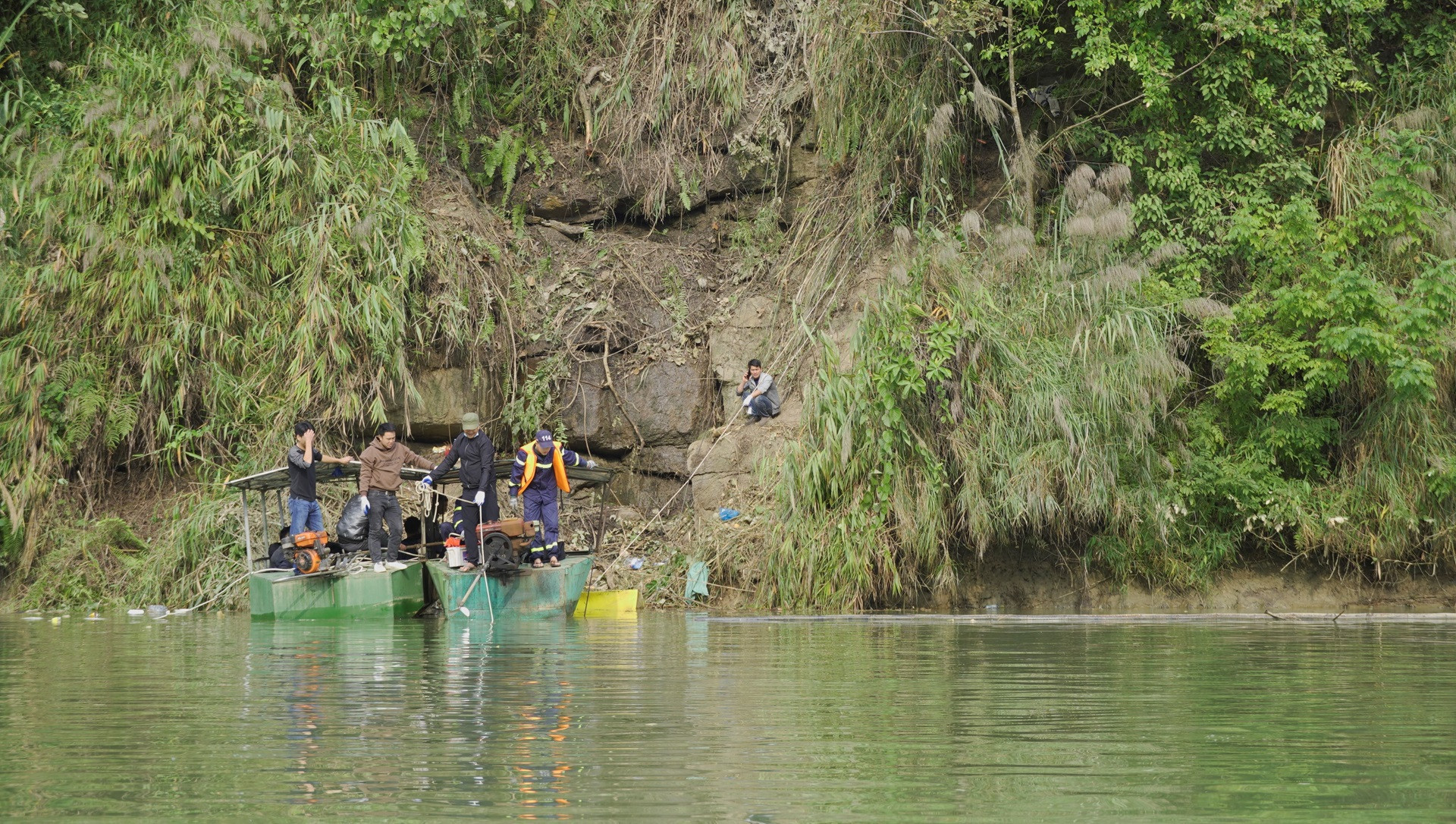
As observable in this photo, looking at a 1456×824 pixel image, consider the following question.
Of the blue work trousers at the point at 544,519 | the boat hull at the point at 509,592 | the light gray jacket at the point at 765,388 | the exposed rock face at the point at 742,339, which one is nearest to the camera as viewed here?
the boat hull at the point at 509,592

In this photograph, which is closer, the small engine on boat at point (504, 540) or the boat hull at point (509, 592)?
the small engine on boat at point (504, 540)

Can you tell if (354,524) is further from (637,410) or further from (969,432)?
(969,432)

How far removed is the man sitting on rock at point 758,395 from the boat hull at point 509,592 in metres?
4.43

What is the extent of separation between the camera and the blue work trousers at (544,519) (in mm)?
16906

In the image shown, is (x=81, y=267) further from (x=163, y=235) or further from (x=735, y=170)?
(x=735, y=170)

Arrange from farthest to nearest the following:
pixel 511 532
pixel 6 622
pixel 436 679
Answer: pixel 6 622
pixel 511 532
pixel 436 679

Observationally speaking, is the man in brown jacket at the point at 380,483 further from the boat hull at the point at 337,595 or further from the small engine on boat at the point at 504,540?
the small engine on boat at the point at 504,540

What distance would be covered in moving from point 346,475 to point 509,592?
9.39ft

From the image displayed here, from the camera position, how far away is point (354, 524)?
17469 millimetres

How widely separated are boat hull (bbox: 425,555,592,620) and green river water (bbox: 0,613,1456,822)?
3.18m

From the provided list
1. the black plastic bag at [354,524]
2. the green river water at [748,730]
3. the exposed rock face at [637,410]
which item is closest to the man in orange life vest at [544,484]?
the black plastic bag at [354,524]

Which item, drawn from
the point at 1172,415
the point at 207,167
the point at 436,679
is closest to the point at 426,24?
the point at 207,167

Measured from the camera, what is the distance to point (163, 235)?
68.1 feet

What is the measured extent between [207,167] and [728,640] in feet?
38.6
